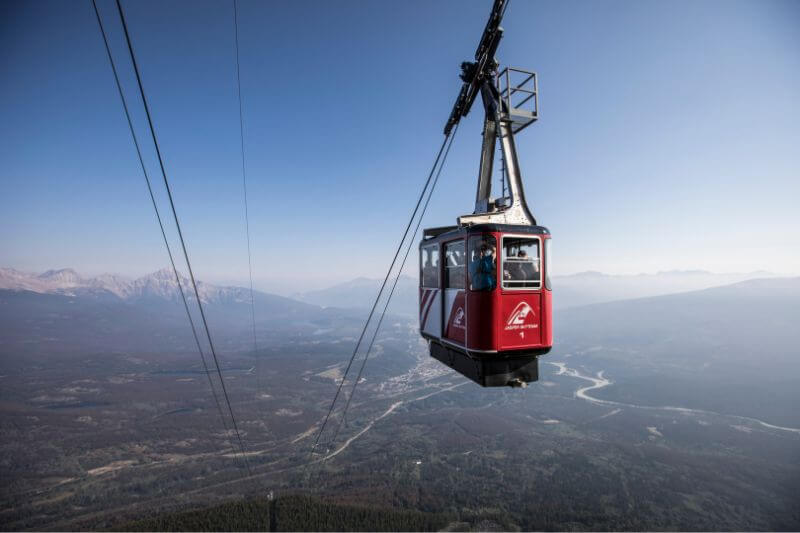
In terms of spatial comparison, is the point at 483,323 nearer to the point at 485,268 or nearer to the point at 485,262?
the point at 485,268

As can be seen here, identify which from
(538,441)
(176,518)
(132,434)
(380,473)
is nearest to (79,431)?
(132,434)

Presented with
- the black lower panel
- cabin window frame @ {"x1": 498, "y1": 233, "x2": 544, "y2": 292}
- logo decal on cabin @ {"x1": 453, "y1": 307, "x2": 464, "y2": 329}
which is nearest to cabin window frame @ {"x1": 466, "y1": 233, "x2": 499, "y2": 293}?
cabin window frame @ {"x1": 498, "y1": 233, "x2": 544, "y2": 292}

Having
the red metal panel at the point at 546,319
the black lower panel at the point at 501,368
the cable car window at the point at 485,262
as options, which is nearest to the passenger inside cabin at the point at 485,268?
the cable car window at the point at 485,262

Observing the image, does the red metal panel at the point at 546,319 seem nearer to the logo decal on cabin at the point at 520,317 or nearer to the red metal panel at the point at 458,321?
the logo decal on cabin at the point at 520,317

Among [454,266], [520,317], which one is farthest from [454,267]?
[520,317]

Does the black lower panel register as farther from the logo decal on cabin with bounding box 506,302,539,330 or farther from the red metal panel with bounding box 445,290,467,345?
the logo decal on cabin with bounding box 506,302,539,330

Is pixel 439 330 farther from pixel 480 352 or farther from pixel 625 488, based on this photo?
pixel 625 488
